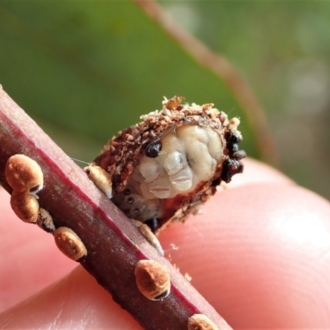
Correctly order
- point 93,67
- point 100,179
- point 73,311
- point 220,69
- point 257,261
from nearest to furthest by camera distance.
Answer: point 100,179
point 73,311
point 257,261
point 220,69
point 93,67

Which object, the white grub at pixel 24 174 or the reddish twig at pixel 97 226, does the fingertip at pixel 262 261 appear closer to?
the reddish twig at pixel 97 226

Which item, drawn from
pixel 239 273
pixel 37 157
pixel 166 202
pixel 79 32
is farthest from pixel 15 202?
pixel 79 32

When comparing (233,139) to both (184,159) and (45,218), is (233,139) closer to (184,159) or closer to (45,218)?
(184,159)

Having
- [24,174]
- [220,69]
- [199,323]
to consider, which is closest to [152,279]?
[199,323]

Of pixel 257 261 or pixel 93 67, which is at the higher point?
pixel 93 67

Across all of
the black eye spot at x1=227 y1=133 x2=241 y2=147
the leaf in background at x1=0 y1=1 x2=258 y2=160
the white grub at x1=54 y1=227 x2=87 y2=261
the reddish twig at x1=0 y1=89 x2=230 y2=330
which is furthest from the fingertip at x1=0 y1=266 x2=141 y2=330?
the leaf in background at x1=0 y1=1 x2=258 y2=160

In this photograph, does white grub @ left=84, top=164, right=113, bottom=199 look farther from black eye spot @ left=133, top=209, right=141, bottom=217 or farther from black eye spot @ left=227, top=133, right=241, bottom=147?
black eye spot @ left=227, top=133, right=241, bottom=147
